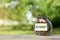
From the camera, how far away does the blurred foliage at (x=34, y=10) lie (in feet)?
4.15

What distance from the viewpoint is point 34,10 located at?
1295 mm

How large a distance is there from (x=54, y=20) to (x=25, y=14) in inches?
8.9

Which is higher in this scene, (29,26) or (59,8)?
(59,8)

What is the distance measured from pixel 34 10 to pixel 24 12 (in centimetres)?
8

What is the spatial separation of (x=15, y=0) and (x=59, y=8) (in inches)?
13.6

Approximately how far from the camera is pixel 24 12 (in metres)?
1.28

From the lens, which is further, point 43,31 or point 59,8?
point 59,8

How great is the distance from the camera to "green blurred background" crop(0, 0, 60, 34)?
126cm

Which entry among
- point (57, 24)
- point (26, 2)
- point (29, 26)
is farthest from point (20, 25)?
point (57, 24)

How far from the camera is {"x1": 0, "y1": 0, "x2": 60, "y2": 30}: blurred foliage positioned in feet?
4.15

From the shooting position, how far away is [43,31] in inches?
41.8

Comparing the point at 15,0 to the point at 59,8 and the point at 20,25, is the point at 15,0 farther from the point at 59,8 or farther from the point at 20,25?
the point at 59,8

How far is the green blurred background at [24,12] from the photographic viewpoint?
1265 mm

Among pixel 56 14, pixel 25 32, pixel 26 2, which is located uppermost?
pixel 26 2
